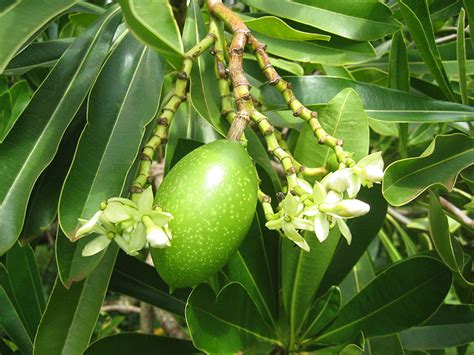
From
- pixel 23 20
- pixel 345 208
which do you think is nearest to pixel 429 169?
pixel 345 208

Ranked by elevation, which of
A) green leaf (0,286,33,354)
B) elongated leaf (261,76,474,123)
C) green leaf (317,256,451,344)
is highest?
elongated leaf (261,76,474,123)

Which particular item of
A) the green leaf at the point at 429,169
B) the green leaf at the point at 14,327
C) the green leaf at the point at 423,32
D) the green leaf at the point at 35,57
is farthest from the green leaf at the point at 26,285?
the green leaf at the point at 423,32

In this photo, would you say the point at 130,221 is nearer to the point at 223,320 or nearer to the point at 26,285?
the point at 223,320

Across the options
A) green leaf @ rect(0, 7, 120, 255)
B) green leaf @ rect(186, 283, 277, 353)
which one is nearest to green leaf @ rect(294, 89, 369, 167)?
green leaf @ rect(186, 283, 277, 353)

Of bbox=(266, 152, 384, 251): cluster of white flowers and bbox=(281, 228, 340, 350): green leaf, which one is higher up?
bbox=(266, 152, 384, 251): cluster of white flowers

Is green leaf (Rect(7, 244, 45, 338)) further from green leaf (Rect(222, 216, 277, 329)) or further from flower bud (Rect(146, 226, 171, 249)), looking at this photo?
flower bud (Rect(146, 226, 171, 249))
